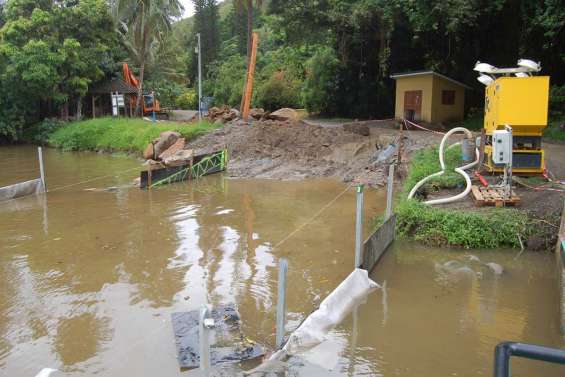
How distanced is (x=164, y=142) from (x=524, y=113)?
16.0m

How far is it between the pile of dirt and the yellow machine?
473 centimetres

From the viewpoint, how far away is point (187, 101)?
44.4 meters

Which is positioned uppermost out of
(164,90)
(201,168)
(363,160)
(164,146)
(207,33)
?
(207,33)

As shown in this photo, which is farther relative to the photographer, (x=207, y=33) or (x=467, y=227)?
(x=207, y=33)

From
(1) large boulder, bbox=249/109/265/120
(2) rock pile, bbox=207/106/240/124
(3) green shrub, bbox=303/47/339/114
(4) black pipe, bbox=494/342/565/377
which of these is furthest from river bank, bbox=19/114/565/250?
(4) black pipe, bbox=494/342/565/377

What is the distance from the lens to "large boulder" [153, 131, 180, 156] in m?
22.8

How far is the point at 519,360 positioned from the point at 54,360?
16.5 ft

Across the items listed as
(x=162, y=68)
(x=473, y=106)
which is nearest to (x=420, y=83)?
(x=473, y=106)

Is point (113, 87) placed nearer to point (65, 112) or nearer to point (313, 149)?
point (65, 112)

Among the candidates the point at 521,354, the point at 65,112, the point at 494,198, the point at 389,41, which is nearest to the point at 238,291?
the point at 494,198

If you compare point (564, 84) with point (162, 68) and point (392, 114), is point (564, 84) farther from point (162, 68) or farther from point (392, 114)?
point (162, 68)

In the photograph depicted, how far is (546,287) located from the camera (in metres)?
7.56

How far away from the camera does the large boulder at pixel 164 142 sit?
2277cm

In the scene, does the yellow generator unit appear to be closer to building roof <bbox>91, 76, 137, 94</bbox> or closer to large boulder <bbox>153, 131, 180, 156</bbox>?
large boulder <bbox>153, 131, 180, 156</bbox>
